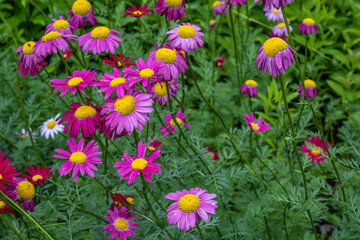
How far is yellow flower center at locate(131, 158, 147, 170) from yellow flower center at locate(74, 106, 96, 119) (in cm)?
22

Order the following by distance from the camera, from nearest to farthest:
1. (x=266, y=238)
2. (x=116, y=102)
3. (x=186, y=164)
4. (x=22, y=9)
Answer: (x=116, y=102) → (x=186, y=164) → (x=266, y=238) → (x=22, y=9)

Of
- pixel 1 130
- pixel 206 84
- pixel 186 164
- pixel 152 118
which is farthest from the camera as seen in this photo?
pixel 206 84

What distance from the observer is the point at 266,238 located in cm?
189

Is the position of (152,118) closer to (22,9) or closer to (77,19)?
(77,19)

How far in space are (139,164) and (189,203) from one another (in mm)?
199

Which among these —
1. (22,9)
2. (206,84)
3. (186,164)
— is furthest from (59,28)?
(22,9)

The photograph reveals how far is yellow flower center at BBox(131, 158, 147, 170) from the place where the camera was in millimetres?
1109

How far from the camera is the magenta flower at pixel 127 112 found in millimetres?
1072

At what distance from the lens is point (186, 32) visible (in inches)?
57.2

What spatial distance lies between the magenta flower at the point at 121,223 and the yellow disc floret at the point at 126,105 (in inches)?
18.1

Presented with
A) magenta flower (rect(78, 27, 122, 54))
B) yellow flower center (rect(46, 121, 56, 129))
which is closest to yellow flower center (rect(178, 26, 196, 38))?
magenta flower (rect(78, 27, 122, 54))

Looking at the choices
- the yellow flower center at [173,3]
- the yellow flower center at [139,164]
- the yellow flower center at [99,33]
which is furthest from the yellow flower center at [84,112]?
the yellow flower center at [173,3]

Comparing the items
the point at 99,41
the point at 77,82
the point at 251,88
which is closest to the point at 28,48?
the point at 99,41

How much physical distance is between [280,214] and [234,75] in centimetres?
144
